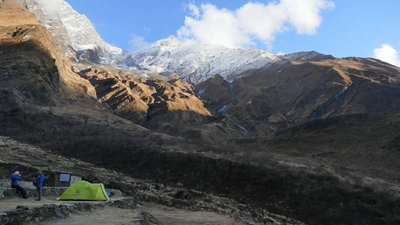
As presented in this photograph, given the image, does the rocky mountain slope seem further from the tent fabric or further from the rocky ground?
the tent fabric

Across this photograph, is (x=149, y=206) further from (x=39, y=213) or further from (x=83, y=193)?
(x=39, y=213)

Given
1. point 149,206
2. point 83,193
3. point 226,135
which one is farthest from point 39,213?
point 226,135

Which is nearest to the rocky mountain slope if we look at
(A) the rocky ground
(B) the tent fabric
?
(A) the rocky ground

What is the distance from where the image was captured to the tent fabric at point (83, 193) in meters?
18.6

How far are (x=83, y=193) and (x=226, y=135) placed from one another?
7811 cm

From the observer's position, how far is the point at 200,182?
4188cm

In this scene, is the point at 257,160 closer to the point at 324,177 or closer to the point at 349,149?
the point at 324,177

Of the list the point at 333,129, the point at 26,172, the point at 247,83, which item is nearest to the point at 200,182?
the point at 26,172

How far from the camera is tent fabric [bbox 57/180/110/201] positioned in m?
18.6

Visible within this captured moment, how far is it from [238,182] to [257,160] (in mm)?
7576

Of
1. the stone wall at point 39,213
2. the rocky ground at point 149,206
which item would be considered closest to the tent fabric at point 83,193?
the rocky ground at point 149,206

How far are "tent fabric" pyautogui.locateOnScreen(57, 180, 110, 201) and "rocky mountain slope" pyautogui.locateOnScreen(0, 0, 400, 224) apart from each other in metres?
8.01

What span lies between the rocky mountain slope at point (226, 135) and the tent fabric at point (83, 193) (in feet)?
26.3

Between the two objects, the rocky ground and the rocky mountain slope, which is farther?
the rocky mountain slope
